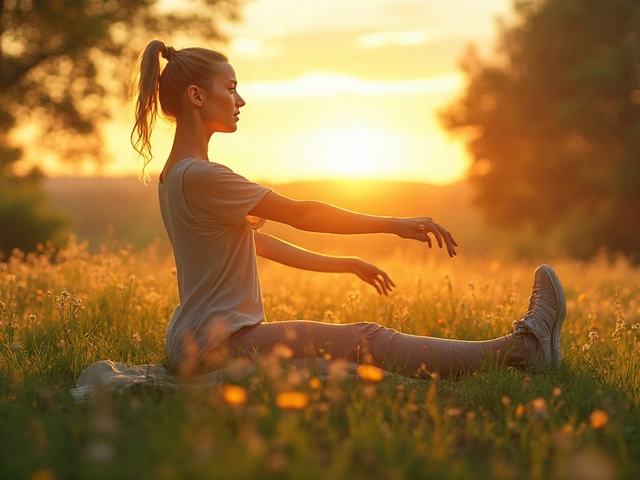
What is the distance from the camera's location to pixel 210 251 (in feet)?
12.8

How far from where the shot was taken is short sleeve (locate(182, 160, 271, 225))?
3668 millimetres

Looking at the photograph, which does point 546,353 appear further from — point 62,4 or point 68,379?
point 62,4

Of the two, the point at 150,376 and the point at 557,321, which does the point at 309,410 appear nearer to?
the point at 150,376

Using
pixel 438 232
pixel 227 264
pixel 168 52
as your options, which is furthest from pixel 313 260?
pixel 168 52

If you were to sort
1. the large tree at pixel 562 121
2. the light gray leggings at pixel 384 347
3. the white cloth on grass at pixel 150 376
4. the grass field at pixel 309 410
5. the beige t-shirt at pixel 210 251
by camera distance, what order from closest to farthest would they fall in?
the grass field at pixel 309 410 < the white cloth on grass at pixel 150 376 < the beige t-shirt at pixel 210 251 < the light gray leggings at pixel 384 347 < the large tree at pixel 562 121

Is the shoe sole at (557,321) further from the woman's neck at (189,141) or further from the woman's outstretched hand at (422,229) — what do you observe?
the woman's neck at (189,141)

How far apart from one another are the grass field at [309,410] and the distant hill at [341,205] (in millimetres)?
28093

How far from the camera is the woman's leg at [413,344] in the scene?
3.85 metres

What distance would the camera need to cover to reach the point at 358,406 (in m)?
2.82

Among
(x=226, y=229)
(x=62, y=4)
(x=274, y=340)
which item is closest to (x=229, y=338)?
(x=274, y=340)

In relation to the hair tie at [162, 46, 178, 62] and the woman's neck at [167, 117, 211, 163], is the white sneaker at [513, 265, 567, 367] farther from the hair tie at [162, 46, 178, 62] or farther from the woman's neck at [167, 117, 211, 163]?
the hair tie at [162, 46, 178, 62]

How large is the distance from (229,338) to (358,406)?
1.24m

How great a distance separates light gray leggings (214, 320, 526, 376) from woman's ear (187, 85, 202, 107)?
1330 mm

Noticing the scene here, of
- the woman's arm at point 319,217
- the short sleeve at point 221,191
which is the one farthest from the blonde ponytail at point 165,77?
the woman's arm at point 319,217
